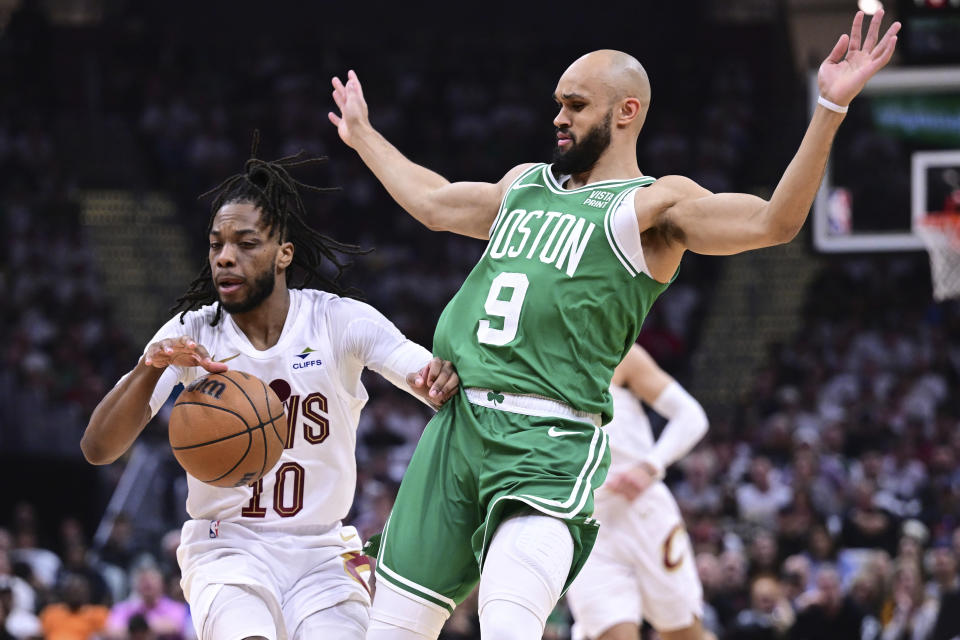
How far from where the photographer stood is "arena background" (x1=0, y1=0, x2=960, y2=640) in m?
12.0

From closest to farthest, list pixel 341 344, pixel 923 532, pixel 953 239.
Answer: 1. pixel 341 344
2. pixel 953 239
3. pixel 923 532

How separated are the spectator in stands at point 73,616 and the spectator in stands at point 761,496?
5.94m

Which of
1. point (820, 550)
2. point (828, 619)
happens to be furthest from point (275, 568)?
point (820, 550)

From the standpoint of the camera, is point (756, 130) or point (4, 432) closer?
point (4, 432)

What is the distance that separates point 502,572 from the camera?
4242mm

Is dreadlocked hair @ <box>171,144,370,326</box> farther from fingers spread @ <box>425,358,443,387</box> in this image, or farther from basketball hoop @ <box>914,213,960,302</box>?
basketball hoop @ <box>914,213,960,302</box>

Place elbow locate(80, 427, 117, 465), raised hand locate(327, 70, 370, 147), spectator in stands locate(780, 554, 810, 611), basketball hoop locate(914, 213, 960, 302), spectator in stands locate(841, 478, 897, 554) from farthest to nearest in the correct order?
spectator in stands locate(841, 478, 897, 554) → spectator in stands locate(780, 554, 810, 611) → basketball hoop locate(914, 213, 960, 302) → raised hand locate(327, 70, 370, 147) → elbow locate(80, 427, 117, 465)

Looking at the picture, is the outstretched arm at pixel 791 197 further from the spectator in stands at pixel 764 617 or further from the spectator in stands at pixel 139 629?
the spectator in stands at pixel 139 629

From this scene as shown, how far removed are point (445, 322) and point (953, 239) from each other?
5648 millimetres

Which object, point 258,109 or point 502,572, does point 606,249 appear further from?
point 258,109

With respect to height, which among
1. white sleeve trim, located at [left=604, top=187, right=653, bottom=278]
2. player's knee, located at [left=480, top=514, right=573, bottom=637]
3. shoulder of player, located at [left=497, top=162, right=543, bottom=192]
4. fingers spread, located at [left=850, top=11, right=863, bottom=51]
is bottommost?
player's knee, located at [left=480, top=514, right=573, bottom=637]

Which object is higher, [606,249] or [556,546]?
[606,249]

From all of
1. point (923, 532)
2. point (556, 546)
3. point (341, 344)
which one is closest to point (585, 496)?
point (556, 546)

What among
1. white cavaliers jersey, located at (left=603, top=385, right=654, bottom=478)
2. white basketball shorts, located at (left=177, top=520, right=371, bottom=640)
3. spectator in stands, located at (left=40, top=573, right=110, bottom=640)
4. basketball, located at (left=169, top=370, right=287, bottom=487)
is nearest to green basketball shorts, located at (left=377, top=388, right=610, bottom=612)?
white basketball shorts, located at (left=177, top=520, right=371, bottom=640)
